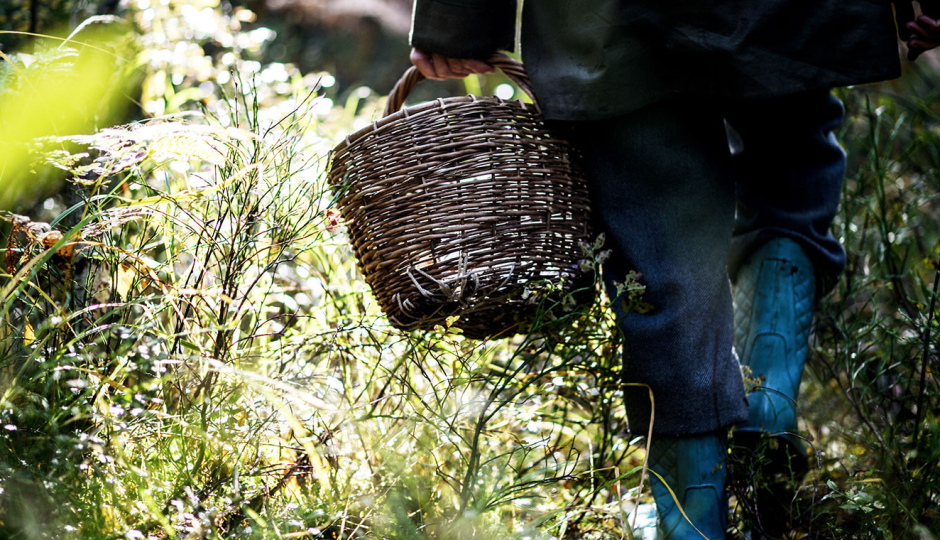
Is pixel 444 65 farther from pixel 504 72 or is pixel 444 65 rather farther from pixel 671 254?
pixel 671 254

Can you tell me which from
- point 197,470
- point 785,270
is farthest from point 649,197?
point 197,470

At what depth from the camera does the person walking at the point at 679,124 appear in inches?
46.8

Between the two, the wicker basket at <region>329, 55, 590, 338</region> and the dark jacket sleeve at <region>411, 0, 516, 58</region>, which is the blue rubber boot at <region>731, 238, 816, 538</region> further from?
the dark jacket sleeve at <region>411, 0, 516, 58</region>

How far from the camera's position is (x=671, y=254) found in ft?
4.14

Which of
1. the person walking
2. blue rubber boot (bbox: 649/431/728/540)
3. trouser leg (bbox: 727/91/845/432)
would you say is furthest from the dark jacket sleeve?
blue rubber boot (bbox: 649/431/728/540)

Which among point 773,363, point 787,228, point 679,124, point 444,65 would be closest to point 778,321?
point 773,363

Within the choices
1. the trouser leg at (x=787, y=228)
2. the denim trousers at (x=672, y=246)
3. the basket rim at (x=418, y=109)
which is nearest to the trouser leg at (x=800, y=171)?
the trouser leg at (x=787, y=228)

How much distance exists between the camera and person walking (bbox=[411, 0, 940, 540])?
119 centimetres

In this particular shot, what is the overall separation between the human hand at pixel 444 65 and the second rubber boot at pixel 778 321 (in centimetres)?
71

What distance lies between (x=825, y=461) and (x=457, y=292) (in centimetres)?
79

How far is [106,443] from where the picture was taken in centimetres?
102

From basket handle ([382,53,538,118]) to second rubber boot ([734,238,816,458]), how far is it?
2.08ft

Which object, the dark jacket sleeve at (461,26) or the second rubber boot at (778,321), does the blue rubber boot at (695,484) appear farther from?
the dark jacket sleeve at (461,26)

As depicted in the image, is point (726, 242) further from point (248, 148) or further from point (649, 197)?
point (248, 148)
